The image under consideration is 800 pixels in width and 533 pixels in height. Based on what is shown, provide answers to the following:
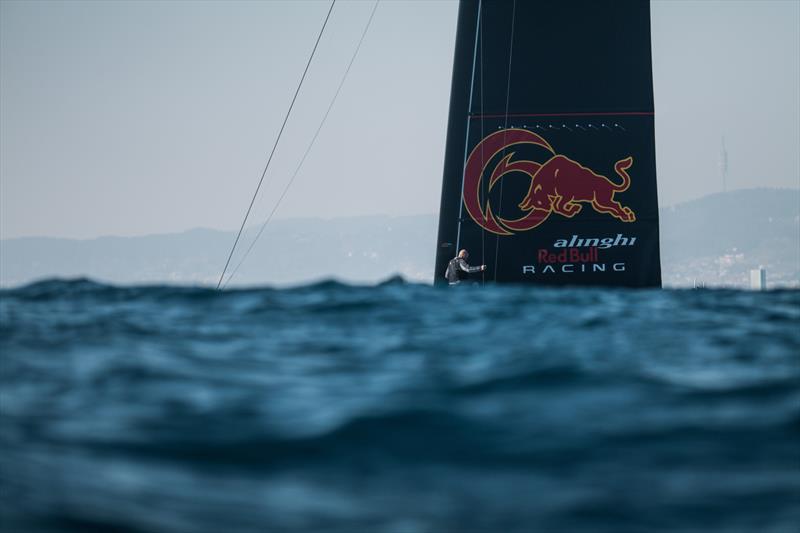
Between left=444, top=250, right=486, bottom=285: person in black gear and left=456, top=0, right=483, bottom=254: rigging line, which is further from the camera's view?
left=456, top=0, right=483, bottom=254: rigging line

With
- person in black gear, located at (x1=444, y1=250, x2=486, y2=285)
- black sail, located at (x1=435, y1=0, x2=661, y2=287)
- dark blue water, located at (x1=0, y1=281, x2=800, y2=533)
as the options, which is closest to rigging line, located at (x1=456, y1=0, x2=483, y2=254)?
black sail, located at (x1=435, y1=0, x2=661, y2=287)

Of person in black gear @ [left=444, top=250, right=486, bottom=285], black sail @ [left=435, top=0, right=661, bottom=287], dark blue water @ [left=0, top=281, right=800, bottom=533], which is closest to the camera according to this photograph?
dark blue water @ [left=0, top=281, right=800, bottom=533]

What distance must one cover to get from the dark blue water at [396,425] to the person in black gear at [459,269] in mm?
5964

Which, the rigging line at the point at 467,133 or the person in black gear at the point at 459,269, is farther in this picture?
the rigging line at the point at 467,133

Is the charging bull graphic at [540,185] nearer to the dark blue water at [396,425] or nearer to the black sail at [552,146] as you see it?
the black sail at [552,146]

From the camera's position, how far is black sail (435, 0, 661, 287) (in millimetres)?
14141

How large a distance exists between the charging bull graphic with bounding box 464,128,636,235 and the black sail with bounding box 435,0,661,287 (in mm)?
15

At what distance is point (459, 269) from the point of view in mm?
13797

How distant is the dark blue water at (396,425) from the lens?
3.21 m

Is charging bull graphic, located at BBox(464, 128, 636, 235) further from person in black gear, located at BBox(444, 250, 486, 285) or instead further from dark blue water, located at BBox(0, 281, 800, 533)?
dark blue water, located at BBox(0, 281, 800, 533)

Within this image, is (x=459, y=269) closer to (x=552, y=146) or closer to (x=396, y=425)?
(x=552, y=146)

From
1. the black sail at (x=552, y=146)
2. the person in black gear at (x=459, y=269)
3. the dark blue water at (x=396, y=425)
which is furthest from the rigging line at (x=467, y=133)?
the dark blue water at (x=396, y=425)

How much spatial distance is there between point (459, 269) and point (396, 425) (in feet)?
31.6

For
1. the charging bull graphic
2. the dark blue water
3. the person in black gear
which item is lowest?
the dark blue water
